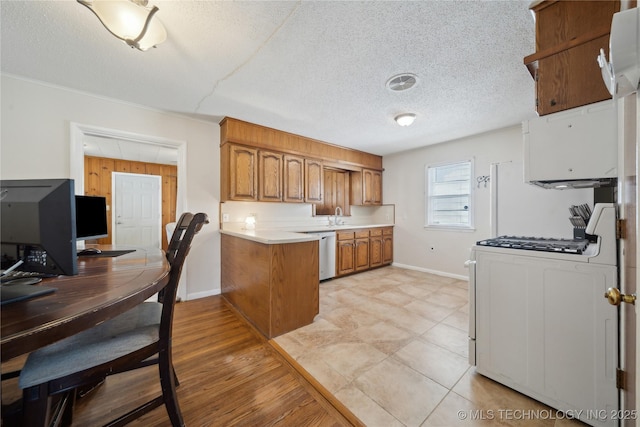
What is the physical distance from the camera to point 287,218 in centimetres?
403

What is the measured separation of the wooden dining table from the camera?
60cm

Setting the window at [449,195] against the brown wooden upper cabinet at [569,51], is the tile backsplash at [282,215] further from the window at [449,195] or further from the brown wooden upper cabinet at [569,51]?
the brown wooden upper cabinet at [569,51]

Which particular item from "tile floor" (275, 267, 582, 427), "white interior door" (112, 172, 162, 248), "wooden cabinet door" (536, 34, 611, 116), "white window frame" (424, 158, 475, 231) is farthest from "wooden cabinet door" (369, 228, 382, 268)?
"white interior door" (112, 172, 162, 248)

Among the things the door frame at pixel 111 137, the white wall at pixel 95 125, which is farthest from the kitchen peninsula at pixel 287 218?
the door frame at pixel 111 137

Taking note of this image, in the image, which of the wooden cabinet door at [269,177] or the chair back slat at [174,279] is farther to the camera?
the wooden cabinet door at [269,177]

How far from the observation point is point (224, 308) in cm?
277

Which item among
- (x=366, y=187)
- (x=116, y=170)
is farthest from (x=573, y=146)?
(x=116, y=170)

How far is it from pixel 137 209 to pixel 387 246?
5695mm

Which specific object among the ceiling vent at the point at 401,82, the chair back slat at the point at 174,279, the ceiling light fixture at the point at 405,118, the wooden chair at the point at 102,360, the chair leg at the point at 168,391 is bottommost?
the chair leg at the point at 168,391

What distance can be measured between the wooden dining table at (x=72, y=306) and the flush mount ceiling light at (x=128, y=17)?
142cm

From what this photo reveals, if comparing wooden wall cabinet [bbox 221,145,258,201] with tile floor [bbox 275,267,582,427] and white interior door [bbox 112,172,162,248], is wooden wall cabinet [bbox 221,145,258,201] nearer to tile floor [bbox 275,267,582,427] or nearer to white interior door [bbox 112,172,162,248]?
tile floor [bbox 275,267,582,427]

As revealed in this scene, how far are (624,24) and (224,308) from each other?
3273 millimetres

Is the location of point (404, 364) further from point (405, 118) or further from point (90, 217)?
point (90, 217)

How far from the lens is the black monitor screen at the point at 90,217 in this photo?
181 centimetres
